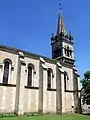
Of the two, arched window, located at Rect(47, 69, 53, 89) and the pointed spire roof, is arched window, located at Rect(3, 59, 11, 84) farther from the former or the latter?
the pointed spire roof

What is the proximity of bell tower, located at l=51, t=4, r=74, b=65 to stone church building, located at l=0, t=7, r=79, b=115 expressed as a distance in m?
17.3

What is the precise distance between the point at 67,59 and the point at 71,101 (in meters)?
21.7

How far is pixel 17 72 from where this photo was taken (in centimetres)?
2508

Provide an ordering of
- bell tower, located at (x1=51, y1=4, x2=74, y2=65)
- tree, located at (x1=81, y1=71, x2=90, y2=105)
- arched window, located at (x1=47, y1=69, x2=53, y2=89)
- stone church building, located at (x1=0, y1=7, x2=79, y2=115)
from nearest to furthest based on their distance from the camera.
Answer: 1. stone church building, located at (x1=0, y1=7, x2=79, y2=115)
2. arched window, located at (x1=47, y1=69, x2=53, y2=89)
3. tree, located at (x1=81, y1=71, x2=90, y2=105)
4. bell tower, located at (x1=51, y1=4, x2=74, y2=65)

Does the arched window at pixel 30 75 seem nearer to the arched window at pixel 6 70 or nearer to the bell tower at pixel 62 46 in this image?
the arched window at pixel 6 70

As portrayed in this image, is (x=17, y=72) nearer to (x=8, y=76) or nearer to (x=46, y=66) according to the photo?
(x=8, y=76)

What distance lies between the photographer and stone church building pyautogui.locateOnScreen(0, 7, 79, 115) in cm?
2356

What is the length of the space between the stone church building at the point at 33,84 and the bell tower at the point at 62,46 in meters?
17.3

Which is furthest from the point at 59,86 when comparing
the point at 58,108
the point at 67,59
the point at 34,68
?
the point at 67,59

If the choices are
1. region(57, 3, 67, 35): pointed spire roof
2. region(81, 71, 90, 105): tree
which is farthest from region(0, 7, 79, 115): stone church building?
region(57, 3, 67, 35): pointed spire roof

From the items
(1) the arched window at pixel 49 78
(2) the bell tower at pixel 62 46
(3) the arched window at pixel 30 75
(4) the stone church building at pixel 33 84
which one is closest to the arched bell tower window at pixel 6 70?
(4) the stone church building at pixel 33 84

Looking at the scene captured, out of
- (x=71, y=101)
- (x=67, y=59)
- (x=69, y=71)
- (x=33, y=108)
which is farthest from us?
(x=67, y=59)

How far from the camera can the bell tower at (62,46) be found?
52.1m

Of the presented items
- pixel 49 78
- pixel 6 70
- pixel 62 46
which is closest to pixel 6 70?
pixel 6 70
